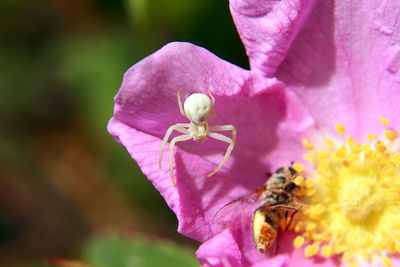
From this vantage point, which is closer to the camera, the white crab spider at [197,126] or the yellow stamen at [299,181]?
the white crab spider at [197,126]

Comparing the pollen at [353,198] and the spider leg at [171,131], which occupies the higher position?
the spider leg at [171,131]

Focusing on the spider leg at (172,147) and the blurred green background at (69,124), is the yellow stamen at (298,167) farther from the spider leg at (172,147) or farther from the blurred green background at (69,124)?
the blurred green background at (69,124)

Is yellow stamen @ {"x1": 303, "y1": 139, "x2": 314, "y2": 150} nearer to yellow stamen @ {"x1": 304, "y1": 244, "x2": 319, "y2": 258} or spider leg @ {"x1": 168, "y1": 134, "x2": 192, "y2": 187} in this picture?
yellow stamen @ {"x1": 304, "y1": 244, "x2": 319, "y2": 258}

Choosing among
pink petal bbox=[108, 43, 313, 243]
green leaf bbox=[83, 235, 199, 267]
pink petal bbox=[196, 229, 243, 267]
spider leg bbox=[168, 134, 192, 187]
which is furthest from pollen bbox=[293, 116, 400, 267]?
green leaf bbox=[83, 235, 199, 267]

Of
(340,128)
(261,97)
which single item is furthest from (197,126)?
(340,128)

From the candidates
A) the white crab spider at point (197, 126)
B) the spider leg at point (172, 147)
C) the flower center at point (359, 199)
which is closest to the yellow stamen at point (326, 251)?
the flower center at point (359, 199)

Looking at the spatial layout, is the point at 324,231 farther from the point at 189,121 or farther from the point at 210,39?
the point at 210,39

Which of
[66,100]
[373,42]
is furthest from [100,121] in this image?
[373,42]
